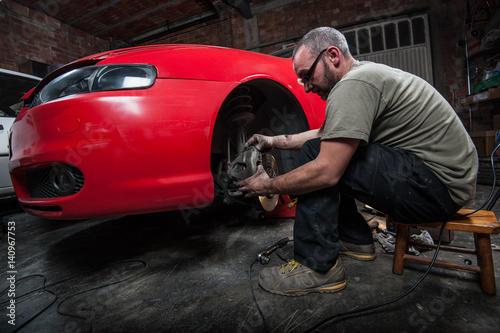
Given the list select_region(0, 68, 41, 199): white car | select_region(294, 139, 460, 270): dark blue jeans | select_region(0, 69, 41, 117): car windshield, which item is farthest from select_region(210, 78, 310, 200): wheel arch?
select_region(0, 69, 41, 117): car windshield

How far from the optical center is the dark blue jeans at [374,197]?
922mm

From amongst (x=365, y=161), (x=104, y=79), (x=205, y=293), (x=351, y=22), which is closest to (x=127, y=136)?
(x=104, y=79)

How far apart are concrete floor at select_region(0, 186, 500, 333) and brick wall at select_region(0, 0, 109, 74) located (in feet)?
17.5

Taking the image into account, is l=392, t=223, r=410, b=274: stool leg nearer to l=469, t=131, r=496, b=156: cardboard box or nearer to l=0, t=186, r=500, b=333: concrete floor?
l=0, t=186, r=500, b=333: concrete floor

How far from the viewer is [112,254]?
1.47 m

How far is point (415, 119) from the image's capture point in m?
0.93

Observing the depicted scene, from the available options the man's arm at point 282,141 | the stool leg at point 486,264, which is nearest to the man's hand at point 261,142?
the man's arm at point 282,141

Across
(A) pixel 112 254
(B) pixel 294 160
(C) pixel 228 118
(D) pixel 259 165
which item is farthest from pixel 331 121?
(A) pixel 112 254

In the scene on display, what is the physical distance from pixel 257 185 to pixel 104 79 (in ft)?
2.55

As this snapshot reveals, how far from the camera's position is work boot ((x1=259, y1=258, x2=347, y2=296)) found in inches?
37.9

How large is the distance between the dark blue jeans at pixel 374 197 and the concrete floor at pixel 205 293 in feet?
0.60

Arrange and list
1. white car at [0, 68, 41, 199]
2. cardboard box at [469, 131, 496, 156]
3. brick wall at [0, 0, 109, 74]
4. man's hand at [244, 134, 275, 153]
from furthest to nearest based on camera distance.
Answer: brick wall at [0, 0, 109, 74]
cardboard box at [469, 131, 496, 156]
white car at [0, 68, 41, 199]
man's hand at [244, 134, 275, 153]

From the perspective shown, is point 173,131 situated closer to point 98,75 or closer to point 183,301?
point 98,75

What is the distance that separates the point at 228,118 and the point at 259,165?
475 millimetres
